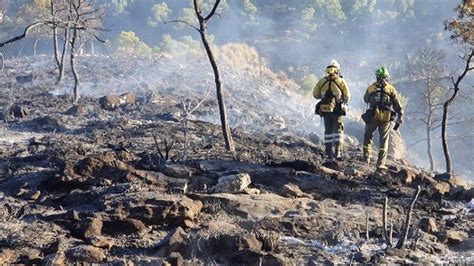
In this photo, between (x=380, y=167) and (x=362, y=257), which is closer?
(x=362, y=257)

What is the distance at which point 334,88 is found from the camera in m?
11.5

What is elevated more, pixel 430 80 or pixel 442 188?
pixel 430 80

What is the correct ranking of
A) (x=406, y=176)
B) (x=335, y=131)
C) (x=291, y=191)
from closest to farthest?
1. (x=291, y=191)
2. (x=406, y=176)
3. (x=335, y=131)

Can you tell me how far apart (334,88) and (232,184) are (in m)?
4.08

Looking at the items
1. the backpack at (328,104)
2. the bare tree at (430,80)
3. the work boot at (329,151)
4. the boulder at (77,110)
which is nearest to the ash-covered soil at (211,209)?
the work boot at (329,151)

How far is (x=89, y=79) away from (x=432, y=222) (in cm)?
2346

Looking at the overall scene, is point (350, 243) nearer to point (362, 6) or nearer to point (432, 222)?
point (432, 222)

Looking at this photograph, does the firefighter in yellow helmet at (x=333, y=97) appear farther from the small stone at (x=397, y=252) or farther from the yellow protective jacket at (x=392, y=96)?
the small stone at (x=397, y=252)

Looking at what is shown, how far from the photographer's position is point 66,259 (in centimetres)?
575

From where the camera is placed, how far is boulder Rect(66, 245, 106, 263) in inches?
228

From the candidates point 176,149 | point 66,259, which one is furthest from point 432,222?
point 176,149

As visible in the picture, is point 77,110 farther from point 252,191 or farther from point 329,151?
point 252,191

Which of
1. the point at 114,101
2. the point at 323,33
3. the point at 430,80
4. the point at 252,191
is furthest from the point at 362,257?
the point at 323,33

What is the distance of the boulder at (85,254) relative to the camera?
5789 millimetres
